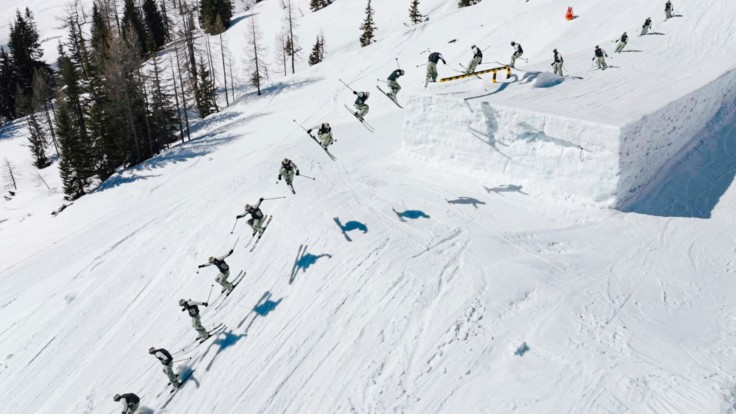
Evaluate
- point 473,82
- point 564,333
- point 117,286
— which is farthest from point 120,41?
point 564,333

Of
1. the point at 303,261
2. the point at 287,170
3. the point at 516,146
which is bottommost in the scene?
the point at 303,261

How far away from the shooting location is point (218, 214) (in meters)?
17.5

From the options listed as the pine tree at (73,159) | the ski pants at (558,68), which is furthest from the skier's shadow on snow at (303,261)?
the pine tree at (73,159)

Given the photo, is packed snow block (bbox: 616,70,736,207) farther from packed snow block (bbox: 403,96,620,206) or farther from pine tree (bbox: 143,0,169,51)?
pine tree (bbox: 143,0,169,51)

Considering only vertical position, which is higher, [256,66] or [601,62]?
[601,62]

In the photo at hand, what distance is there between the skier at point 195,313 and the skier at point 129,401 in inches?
81.2

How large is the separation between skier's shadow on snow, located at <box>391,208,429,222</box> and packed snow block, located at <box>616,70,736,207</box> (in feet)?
18.7

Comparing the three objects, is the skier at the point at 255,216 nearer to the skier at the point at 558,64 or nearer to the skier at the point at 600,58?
the skier at the point at 558,64

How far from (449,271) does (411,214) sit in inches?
123

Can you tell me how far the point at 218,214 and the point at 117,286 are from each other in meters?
4.12

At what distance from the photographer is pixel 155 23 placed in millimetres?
73125

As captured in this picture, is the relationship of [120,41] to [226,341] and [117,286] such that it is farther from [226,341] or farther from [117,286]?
[226,341]

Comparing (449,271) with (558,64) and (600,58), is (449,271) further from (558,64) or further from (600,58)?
(600,58)

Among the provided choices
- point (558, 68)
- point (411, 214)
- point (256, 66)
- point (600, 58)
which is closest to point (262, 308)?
point (411, 214)
